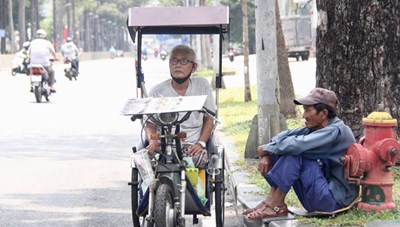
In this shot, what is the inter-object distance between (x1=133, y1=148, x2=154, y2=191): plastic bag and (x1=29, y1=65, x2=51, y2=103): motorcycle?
17.2m

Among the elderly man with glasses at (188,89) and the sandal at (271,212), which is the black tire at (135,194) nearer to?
the elderly man with glasses at (188,89)

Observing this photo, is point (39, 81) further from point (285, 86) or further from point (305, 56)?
point (305, 56)

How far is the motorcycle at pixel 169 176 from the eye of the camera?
6.64 m

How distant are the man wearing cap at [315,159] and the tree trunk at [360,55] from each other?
2.27 m

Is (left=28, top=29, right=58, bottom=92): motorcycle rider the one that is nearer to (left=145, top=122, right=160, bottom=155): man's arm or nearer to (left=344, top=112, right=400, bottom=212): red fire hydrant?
(left=145, top=122, right=160, bottom=155): man's arm

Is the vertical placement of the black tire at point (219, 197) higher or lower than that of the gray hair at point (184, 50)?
lower

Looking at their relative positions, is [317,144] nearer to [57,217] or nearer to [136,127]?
[57,217]

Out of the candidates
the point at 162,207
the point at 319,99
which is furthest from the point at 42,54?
the point at 162,207

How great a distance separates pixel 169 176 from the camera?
693 centimetres

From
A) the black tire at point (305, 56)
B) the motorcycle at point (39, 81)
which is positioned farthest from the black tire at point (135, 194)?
the black tire at point (305, 56)

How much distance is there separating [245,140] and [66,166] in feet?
10.3

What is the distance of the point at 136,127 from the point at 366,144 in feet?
33.2

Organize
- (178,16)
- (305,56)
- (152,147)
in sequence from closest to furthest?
(152,147) < (178,16) < (305,56)

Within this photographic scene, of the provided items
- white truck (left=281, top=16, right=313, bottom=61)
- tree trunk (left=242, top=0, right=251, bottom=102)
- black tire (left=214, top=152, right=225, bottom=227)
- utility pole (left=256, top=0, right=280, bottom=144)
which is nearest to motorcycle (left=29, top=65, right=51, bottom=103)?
tree trunk (left=242, top=0, right=251, bottom=102)
